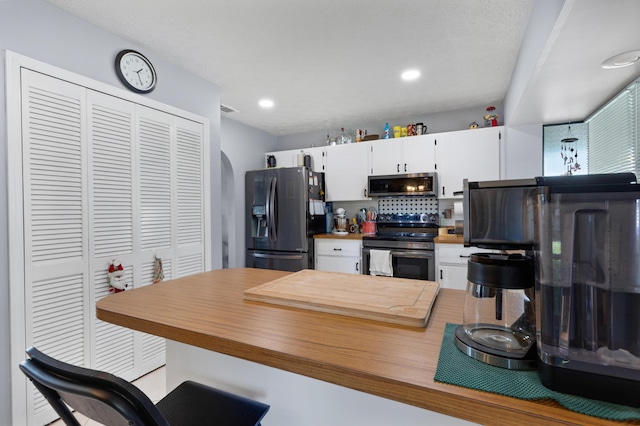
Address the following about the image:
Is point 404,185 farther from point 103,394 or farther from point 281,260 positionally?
point 103,394

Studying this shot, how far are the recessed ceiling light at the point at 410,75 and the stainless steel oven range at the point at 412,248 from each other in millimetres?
1685

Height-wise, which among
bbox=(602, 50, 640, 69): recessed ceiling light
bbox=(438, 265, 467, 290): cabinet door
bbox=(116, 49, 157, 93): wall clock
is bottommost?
bbox=(438, 265, 467, 290): cabinet door

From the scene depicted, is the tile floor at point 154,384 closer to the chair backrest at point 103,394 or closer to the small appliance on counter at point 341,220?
the chair backrest at point 103,394

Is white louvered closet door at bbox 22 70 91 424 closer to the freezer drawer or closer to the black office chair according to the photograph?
the black office chair

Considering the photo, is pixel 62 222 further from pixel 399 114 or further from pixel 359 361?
pixel 399 114

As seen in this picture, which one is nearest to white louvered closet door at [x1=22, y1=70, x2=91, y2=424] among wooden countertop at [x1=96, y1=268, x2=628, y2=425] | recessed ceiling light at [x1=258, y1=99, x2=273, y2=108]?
wooden countertop at [x1=96, y1=268, x2=628, y2=425]

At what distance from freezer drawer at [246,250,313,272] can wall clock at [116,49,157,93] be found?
7.55ft

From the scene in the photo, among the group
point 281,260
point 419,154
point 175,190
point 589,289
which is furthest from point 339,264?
point 589,289

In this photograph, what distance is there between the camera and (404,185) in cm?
367

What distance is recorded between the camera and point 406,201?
13.1ft

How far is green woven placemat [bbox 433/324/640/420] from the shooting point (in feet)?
1.56

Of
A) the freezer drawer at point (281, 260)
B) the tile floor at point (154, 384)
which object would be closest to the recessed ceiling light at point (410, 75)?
the freezer drawer at point (281, 260)

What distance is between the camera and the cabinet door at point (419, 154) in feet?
11.8

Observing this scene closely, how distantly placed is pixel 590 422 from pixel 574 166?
3553mm
